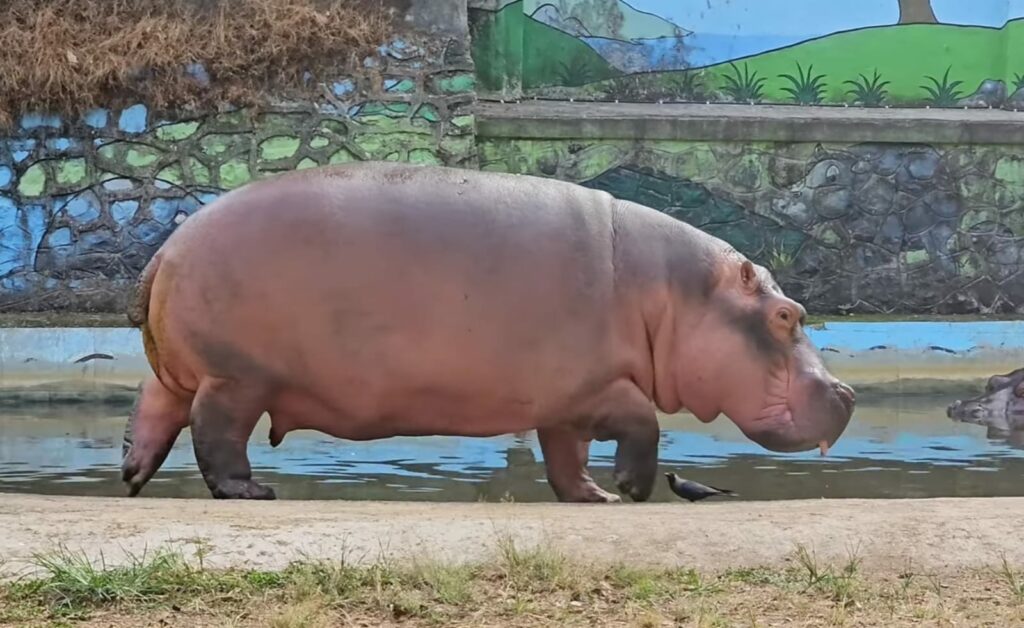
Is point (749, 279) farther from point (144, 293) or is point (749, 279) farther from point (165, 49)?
point (165, 49)

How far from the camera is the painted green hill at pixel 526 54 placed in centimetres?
1069

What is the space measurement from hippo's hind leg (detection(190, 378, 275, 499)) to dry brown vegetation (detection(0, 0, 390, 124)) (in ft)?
17.9

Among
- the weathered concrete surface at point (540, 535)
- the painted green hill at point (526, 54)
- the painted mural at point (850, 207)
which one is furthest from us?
the painted green hill at point (526, 54)

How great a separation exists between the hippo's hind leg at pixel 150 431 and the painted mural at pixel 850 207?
5.50m

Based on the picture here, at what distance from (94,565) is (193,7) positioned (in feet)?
24.1

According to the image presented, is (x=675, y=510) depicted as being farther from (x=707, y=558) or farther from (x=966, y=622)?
(x=966, y=622)

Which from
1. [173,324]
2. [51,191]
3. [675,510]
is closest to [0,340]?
[51,191]

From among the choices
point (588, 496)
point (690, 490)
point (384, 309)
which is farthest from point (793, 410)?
point (384, 309)

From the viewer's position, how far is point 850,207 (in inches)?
406

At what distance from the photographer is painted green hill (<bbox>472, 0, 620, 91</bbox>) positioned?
1069 centimetres

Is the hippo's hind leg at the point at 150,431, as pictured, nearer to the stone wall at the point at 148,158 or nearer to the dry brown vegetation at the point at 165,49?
the stone wall at the point at 148,158

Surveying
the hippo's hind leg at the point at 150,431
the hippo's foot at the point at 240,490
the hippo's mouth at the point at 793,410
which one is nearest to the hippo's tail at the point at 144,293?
the hippo's hind leg at the point at 150,431

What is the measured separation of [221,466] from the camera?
14.6 ft

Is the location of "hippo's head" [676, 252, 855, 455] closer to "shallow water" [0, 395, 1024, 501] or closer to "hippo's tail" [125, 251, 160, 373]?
"shallow water" [0, 395, 1024, 501]
